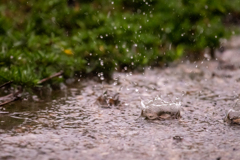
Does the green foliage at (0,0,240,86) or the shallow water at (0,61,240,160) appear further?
the green foliage at (0,0,240,86)

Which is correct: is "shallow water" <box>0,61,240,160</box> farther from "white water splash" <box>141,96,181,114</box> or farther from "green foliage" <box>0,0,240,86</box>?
"green foliage" <box>0,0,240,86</box>

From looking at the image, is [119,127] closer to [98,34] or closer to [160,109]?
[160,109]

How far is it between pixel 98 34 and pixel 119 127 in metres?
2.15

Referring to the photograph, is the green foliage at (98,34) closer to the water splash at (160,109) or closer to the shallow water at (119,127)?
the shallow water at (119,127)

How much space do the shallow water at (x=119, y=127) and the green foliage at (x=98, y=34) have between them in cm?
36

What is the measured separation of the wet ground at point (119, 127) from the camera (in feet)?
6.19

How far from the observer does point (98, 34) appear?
4305mm

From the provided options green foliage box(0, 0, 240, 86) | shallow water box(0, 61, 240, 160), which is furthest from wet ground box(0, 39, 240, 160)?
green foliage box(0, 0, 240, 86)

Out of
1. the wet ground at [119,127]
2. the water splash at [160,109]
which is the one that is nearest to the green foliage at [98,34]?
the wet ground at [119,127]

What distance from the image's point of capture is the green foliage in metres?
3.36

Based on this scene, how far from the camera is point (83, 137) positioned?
82.7 inches

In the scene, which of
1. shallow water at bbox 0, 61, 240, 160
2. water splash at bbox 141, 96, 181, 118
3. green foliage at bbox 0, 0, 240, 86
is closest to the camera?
shallow water at bbox 0, 61, 240, 160

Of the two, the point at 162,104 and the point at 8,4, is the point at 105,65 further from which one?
the point at 8,4

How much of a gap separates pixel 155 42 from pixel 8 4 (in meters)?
2.12
